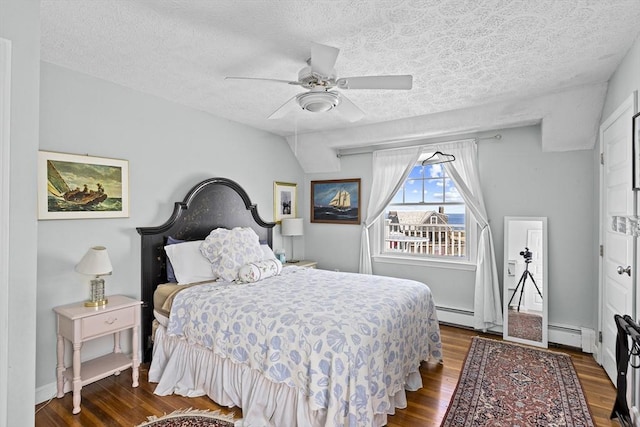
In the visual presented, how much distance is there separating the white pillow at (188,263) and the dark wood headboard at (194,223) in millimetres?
182

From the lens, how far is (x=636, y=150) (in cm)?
216

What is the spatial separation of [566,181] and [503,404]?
2.39 meters

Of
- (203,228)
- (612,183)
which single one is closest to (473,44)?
(612,183)

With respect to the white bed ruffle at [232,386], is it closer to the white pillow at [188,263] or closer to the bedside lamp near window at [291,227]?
the white pillow at [188,263]

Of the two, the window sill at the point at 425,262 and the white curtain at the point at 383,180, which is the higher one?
the white curtain at the point at 383,180

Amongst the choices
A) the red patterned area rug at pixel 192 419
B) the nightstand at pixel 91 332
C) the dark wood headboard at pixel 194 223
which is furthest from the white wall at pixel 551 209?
the nightstand at pixel 91 332

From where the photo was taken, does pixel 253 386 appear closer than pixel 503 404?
Yes

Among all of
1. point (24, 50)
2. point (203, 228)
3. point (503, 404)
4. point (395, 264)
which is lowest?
point (503, 404)

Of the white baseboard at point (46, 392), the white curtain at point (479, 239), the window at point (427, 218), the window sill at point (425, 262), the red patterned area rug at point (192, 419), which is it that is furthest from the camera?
the window at point (427, 218)

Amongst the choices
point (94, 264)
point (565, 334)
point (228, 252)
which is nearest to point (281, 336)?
point (228, 252)

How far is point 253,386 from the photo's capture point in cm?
222

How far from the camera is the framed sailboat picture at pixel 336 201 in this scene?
485 centimetres

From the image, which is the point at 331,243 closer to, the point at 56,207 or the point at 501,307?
the point at 501,307

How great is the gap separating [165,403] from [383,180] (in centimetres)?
349
